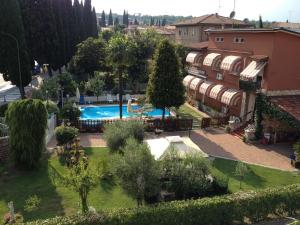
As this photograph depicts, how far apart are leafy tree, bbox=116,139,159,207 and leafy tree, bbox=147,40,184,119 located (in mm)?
15096

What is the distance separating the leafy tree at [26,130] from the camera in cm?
2081

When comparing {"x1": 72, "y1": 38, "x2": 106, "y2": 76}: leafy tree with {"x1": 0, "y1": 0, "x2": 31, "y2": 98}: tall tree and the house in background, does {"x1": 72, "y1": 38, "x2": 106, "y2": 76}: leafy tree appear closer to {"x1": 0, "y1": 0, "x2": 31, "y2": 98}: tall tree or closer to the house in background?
{"x1": 0, "y1": 0, "x2": 31, "y2": 98}: tall tree

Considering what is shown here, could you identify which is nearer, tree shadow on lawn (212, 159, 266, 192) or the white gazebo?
the white gazebo

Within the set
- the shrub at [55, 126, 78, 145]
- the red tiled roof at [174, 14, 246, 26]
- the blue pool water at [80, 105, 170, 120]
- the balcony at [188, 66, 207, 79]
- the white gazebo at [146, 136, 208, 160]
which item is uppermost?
the red tiled roof at [174, 14, 246, 26]

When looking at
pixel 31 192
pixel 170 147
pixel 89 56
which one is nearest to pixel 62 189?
pixel 31 192

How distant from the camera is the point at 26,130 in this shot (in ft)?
68.3

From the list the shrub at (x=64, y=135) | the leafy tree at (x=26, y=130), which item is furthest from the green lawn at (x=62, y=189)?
the shrub at (x=64, y=135)

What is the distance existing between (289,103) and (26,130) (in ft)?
70.6

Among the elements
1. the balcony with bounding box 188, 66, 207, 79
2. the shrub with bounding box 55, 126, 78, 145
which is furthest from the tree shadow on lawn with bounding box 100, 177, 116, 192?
the balcony with bounding box 188, 66, 207, 79

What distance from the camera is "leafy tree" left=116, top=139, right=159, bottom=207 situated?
1530 cm

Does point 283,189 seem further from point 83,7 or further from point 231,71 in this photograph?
point 83,7

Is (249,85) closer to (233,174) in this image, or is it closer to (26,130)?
(233,174)

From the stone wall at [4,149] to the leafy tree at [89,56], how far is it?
28.5 meters

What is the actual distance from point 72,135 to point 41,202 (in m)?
7.64
